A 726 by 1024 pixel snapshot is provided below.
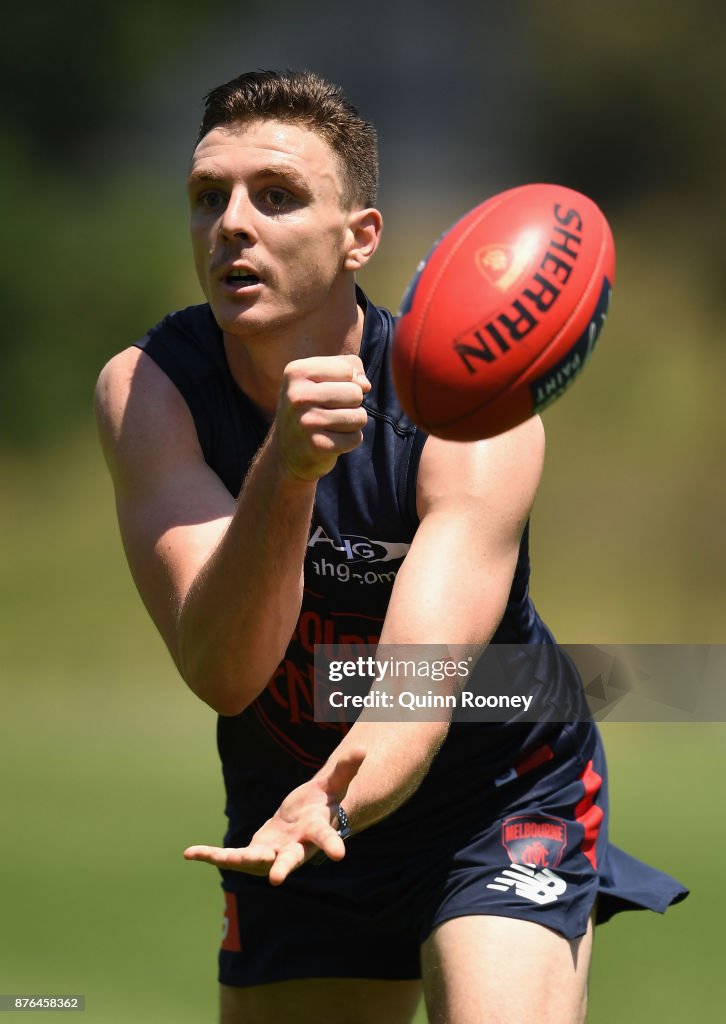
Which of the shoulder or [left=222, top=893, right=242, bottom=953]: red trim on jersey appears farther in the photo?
[left=222, top=893, right=242, bottom=953]: red trim on jersey

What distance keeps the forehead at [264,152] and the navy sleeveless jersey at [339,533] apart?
1.02ft

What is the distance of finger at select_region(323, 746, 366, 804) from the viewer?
208 centimetres

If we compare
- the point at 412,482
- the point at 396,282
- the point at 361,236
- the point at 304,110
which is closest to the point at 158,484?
the point at 412,482

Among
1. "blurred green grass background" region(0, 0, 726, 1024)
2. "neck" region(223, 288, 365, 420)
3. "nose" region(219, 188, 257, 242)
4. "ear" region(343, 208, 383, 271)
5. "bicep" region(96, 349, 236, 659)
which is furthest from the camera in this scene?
"blurred green grass background" region(0, 0, 726, 1024)

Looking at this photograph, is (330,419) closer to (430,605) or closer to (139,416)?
(430,605)

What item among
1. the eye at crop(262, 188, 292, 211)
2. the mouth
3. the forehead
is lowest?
the mouth

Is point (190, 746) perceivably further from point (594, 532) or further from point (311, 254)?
point (311, 254)

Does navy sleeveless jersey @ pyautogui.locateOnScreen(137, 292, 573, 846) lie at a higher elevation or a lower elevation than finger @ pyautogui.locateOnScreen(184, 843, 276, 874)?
higher

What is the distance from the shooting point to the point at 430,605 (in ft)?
7.68

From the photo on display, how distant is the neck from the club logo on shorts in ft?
3.07

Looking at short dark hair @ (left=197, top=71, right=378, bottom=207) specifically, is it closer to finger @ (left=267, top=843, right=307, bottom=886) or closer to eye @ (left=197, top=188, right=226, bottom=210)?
eye @ (left=197, top=188, right=226, bottom=210)

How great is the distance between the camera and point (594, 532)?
9.88m

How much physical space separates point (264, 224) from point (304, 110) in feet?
0.98

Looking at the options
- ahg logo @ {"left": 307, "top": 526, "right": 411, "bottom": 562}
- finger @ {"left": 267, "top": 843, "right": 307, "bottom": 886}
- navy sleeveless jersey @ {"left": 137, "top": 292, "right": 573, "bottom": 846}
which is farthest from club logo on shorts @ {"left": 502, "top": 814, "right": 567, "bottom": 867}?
finger @ {"left": 267, "top": 843, "right": 307, "bottom": 886}
